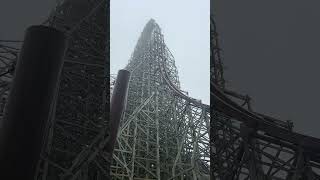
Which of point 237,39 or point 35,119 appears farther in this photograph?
point 237,39

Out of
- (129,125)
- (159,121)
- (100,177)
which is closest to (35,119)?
(100,177)

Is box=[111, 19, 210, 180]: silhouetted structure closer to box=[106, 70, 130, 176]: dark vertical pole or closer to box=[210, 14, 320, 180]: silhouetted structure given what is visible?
box=[106, 70, 130, 176]: dark vertical pole

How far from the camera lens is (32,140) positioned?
17.1 ft

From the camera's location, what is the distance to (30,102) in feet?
17.4

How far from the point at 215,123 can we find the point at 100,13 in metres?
4.71

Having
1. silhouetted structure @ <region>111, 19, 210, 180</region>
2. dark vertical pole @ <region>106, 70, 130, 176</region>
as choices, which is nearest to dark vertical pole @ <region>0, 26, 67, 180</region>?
dark vertical pole @ <region>106, 70, 130, 176</region>

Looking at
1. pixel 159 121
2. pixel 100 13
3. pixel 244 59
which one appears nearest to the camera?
pixel 244 59

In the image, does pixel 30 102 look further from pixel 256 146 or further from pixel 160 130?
pixel 160 130

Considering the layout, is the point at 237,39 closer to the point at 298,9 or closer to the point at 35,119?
the point at 298,9

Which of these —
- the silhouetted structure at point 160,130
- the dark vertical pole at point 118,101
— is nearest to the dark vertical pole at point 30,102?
the dark vertical pole at point 118,101

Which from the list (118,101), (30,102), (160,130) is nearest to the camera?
(30,102)

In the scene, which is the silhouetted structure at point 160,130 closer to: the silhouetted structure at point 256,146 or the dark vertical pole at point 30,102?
the silhouetted structure at point 256,146

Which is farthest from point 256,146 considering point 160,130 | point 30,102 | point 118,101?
point 160,130

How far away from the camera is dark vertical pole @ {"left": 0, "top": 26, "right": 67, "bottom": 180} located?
5.11m
